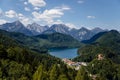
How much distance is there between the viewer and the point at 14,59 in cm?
6216

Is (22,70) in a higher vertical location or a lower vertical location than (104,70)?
higher

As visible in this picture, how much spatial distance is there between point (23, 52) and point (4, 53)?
600 cm

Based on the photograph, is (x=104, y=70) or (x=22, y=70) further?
(x=104, y=70)

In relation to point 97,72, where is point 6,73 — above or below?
above

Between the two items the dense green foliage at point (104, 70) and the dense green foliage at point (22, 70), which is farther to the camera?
the dense green foliage at point (104, 70)

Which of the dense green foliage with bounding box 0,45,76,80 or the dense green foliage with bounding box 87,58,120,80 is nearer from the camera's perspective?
the dense green foliage with bounding box 0,45,76,80

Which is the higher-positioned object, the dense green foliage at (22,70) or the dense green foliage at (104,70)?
the dense green foliage at (22,70)

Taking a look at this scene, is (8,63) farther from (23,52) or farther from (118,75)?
(118,75)

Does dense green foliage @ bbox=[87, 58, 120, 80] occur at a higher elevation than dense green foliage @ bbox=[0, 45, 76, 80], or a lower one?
lower

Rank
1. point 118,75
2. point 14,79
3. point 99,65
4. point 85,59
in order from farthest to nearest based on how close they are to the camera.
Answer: point 85,59 < point 99,65 < point 118,75 < point 14,79

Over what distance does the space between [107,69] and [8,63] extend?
80017 millimetres

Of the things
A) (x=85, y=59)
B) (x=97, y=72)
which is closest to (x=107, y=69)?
(x=97, y=72)

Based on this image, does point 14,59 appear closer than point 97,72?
Yes

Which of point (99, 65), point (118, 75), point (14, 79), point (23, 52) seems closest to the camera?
point (14, 79)
